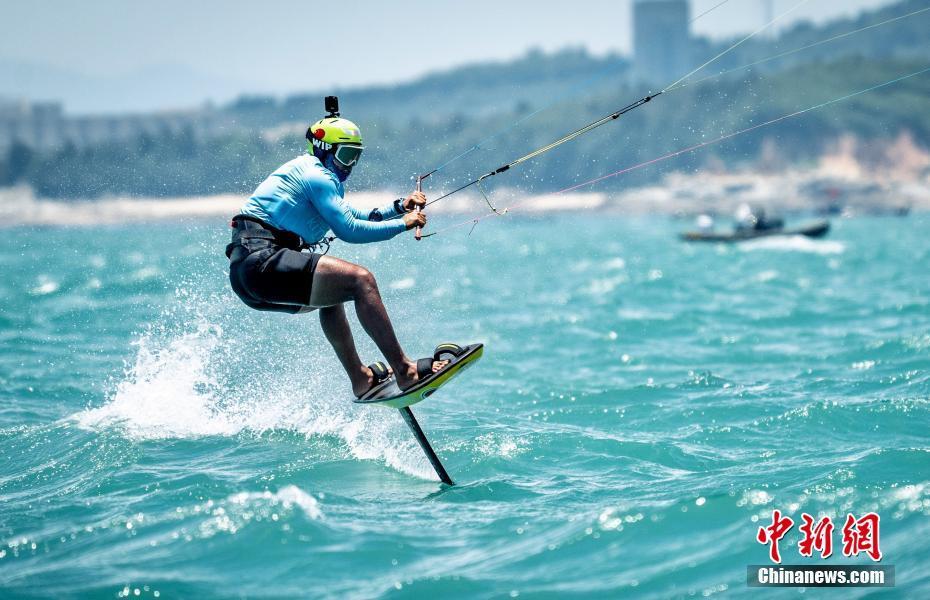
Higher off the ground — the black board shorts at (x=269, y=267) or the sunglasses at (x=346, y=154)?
the sunglasses at (x=346, y=154)

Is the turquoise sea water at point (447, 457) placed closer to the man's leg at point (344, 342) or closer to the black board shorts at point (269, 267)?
the man's leg at point (344, 342)

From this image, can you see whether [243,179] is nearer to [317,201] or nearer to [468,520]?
[317,201]

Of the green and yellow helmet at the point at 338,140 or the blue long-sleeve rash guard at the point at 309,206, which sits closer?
the blue long-sleeve rash guard at the point at 309,206

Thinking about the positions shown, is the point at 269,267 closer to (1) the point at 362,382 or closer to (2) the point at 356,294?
(2) the point at 356,294

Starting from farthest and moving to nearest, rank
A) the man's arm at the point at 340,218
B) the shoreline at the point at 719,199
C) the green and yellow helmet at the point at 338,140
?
the shoreline at the point at 719,199
the green and yellow helmet at the point at 338,140
the man's arm at the point at 340,218

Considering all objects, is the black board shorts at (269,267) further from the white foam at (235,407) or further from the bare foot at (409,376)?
the white foam at (235,407)

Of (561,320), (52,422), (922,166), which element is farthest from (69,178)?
(922,166)

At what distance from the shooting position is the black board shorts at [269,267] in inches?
295

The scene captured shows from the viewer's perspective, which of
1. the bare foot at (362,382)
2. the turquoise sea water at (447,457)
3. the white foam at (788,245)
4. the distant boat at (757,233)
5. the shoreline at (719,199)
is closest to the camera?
the turquoise sea water at (447,457)

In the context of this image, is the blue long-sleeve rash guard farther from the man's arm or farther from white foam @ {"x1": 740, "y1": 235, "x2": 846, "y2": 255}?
white foam @ {"x1": 740, "y1": 235, "x2": 846, "y2": 255}

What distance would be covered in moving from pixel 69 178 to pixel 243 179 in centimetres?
10292

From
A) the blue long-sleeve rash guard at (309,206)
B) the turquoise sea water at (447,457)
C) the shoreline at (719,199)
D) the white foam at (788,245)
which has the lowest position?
the turquoise sea water at (447,457)

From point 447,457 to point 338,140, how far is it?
2719mm

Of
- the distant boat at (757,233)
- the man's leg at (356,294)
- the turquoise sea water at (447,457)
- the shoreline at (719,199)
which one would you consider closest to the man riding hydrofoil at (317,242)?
the man's leg at (356,294)
